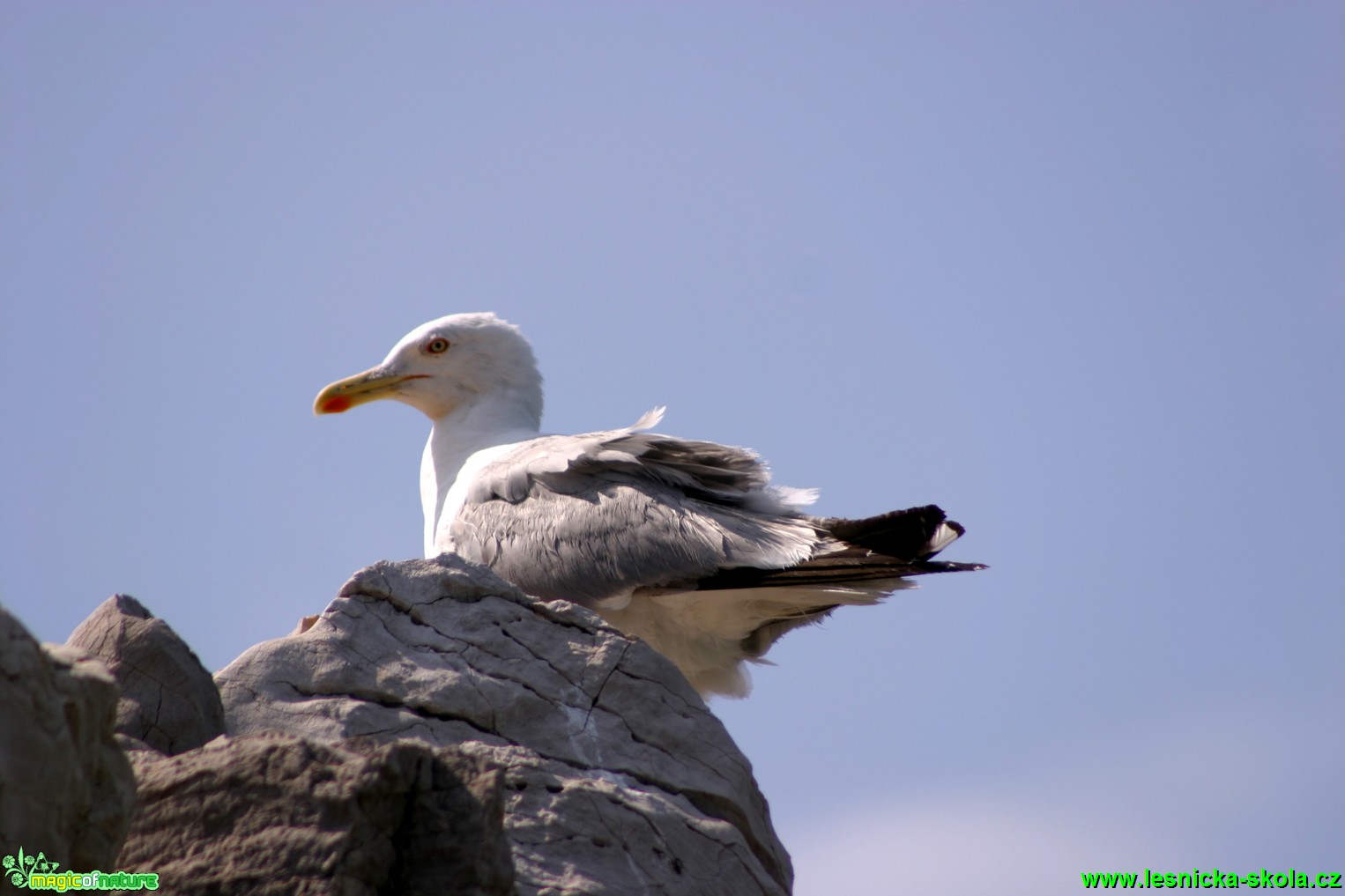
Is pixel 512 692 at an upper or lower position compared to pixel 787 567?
lower

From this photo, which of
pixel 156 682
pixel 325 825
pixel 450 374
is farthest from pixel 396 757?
pixel 450 374

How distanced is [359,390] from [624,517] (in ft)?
11.0

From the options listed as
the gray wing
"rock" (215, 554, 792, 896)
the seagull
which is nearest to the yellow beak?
the seagull

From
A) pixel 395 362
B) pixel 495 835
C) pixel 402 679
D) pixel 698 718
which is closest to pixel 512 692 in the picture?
pixel 402 679

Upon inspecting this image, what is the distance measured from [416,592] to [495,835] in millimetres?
2014

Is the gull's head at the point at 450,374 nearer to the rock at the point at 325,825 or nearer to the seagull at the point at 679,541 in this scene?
the seagull at the point at 679,541

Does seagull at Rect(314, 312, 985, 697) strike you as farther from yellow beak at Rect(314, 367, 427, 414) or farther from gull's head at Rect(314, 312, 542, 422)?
yellow beak at Rect(314, 367, 427, 414)

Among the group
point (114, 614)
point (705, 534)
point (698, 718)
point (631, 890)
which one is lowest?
point (631, 890)

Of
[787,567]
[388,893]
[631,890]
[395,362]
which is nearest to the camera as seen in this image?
[388,893]

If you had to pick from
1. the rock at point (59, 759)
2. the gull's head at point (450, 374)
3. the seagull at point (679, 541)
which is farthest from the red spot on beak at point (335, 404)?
the rock at point (59, 759)

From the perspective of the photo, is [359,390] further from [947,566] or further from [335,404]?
[947,566]

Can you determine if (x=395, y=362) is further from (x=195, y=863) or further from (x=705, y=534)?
(x=195, y=863)

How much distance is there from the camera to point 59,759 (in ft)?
11.3

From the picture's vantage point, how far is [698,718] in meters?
5.71
